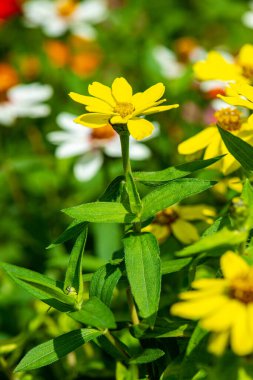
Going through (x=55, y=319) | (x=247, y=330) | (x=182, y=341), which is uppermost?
(x=247, y=330)

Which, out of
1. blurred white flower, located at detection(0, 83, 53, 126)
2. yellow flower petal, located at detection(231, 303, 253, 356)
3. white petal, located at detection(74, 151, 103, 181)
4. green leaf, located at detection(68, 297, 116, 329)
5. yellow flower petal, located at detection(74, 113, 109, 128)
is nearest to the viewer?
yellow flower petal, located at detection(231, 303, 253, 356)

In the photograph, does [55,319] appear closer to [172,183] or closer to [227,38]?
→ [172,183]

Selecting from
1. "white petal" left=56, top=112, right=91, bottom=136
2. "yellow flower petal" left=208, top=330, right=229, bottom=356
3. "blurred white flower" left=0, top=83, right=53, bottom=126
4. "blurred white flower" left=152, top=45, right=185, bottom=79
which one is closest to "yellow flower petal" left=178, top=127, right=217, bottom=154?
"yellow flower petal" left=208, top=330, right=229, bottom=356

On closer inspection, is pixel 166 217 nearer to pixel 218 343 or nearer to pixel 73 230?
pixel 73 230

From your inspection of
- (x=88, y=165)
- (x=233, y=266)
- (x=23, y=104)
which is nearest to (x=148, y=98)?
(x=233, y=266)

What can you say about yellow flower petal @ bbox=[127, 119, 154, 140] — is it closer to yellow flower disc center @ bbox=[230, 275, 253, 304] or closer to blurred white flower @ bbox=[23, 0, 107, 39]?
yellow flower disc center @ bbox=[230, 275, 253, 304]

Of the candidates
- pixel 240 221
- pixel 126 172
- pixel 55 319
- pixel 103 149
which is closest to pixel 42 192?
pixel 103 149

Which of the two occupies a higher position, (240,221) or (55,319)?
(240,221)

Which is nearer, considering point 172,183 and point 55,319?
point 172,183
